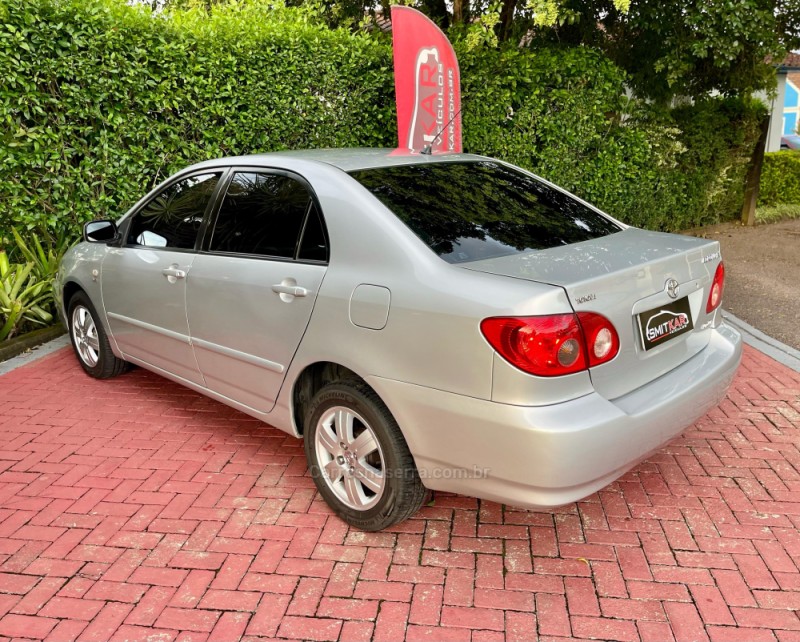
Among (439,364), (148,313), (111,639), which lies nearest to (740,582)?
(439,364)

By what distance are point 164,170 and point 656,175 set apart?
6.81 meters

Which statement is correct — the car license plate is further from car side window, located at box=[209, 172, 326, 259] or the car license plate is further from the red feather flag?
the red feather flag

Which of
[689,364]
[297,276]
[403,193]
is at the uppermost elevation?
[403,193]

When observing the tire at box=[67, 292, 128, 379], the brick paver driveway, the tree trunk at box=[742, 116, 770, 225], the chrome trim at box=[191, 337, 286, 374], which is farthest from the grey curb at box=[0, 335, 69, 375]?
the tree trunk at box=[742, 116, 770, 225]

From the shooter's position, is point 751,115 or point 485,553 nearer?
point 485,553

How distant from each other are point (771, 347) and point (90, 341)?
17.4ft

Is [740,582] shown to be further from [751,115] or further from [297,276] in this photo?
[751,115]

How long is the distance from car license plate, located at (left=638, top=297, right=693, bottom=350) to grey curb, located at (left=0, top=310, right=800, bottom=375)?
253 cm

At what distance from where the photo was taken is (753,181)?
12023 millimetres

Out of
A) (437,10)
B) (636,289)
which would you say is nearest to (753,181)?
(437,10)

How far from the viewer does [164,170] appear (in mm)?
6875

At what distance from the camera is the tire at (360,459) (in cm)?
283

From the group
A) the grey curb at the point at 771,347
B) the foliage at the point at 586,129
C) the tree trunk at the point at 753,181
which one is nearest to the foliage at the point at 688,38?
the foliage at the point at 586,129

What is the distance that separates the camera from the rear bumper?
2.40 metres
